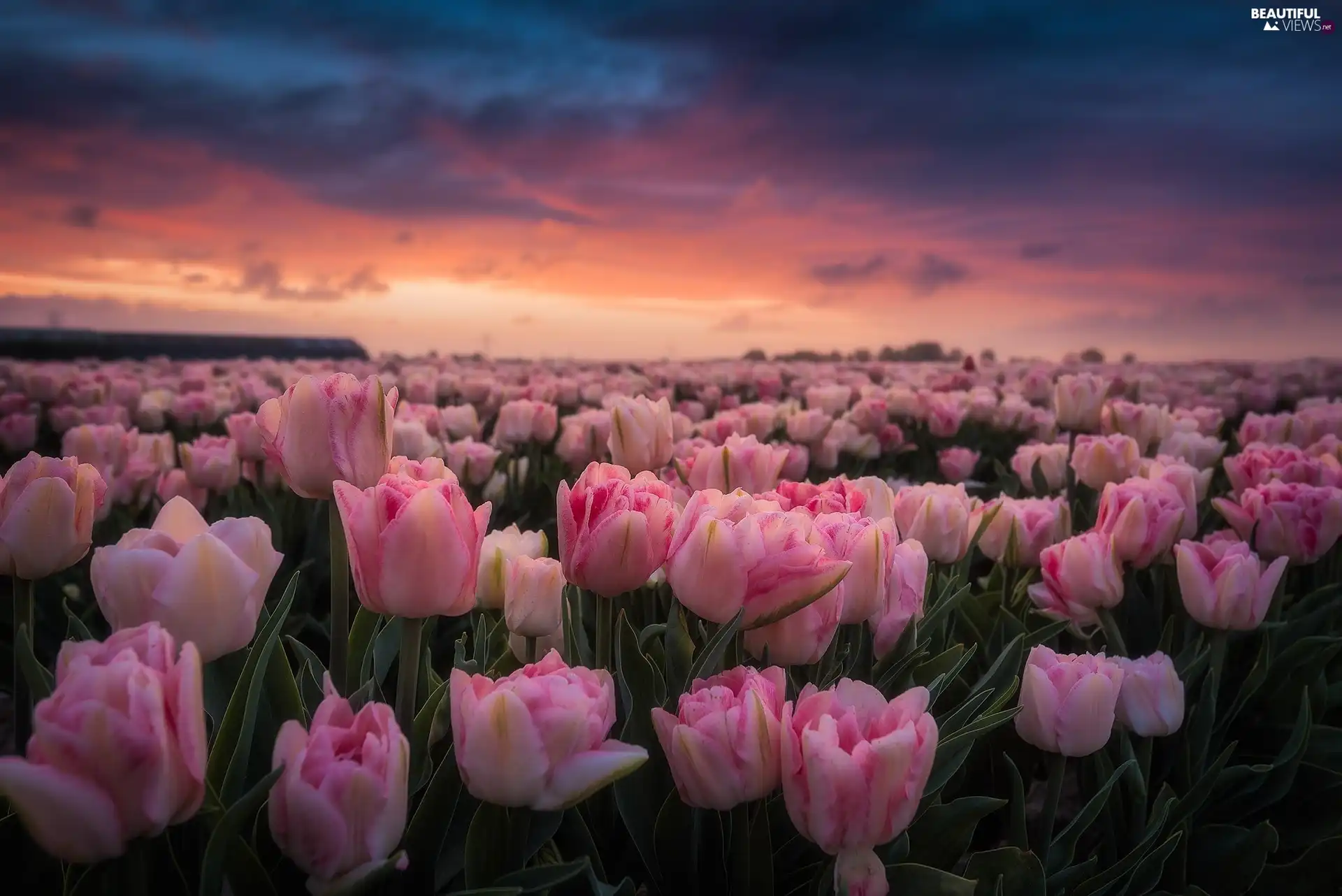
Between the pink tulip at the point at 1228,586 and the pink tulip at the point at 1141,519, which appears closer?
the pink tulip at the point at 1228,586

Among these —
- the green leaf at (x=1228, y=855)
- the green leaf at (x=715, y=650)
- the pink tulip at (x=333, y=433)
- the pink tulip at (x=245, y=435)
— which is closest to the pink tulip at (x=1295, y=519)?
the green leaf at (x=1228, y=855)

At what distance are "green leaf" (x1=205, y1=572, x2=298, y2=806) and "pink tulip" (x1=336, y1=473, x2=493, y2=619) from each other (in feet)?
0.55

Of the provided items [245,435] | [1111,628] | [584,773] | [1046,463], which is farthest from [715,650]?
[1046,463]

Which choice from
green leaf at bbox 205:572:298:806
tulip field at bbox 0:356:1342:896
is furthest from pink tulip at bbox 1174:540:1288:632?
green leaf at bbox 205:572:298:806

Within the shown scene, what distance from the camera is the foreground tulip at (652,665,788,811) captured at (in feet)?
3.77

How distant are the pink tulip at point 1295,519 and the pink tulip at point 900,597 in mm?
1484

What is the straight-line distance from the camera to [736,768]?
1.17m

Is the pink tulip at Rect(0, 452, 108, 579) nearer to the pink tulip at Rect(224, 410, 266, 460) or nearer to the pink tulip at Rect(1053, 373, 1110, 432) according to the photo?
the pink tulip at Rect(224, 410, 266, 460)

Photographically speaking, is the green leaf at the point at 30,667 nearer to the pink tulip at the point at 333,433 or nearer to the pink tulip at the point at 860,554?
the pink tulip at the point at 333,433

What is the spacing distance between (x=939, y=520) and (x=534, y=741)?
1.47 metres

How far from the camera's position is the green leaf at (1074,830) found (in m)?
1.63

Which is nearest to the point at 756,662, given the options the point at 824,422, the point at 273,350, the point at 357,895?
the point at 357,895

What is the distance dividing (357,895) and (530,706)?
261 millimetres

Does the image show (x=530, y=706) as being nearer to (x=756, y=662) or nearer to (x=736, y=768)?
(x=736, y=768)
